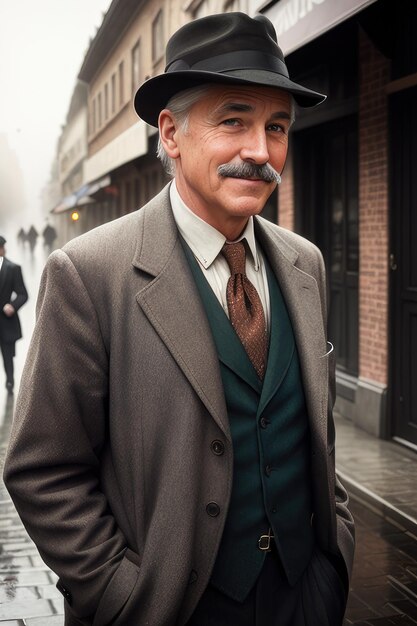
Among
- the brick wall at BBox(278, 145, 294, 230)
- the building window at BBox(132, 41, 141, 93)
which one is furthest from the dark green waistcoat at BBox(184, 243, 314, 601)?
the building window at BBox(132, 41, 141, 93)

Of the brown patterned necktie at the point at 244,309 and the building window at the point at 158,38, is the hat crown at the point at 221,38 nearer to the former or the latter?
the brown patterned necktie at the point at 244,309

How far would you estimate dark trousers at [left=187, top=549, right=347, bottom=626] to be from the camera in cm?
196

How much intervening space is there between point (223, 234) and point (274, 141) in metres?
0.25

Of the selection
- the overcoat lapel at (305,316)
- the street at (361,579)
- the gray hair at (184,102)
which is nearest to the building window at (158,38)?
the street at (361,579)

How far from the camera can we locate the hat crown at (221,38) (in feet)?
6.48

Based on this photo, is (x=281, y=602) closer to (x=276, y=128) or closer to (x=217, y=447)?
(x=217, y=447)

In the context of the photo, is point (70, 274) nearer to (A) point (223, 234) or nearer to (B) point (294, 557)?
(A) point (223, 234)

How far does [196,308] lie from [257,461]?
1.21ft

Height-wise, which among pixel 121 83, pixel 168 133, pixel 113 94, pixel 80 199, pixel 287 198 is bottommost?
pixel 168 133

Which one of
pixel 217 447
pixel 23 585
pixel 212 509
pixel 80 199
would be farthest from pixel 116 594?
pixel 80 199

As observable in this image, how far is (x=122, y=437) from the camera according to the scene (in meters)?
1.95

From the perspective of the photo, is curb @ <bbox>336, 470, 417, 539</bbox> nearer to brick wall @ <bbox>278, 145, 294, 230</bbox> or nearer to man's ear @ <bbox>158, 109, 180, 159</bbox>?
man's ear @ <bbox>158, 109, 180, 159</bbox>

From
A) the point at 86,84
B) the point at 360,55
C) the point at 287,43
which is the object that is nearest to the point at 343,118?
the point at 360,55

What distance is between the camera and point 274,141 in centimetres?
202
